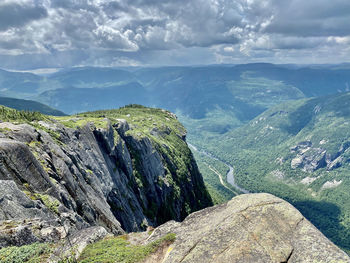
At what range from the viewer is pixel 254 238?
20016 mm

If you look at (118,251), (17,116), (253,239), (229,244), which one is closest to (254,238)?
(253,239)

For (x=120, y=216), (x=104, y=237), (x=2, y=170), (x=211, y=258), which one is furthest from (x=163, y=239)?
(x=120, y=216)

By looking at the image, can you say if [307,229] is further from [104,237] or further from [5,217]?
[5,217]

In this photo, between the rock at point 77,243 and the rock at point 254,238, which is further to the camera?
the rock at point 77,243

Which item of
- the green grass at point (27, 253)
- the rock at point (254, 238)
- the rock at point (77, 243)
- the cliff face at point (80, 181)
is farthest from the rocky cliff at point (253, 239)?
the cliff face at point (80, 181)

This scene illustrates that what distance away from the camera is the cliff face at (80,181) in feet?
81.6

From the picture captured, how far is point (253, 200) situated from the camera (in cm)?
2422

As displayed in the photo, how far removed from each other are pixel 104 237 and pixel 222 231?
13208 millimetres

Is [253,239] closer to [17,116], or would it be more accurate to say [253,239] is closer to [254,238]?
[254,238]

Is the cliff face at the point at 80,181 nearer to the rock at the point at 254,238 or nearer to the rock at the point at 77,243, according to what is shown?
the rock at the point at 77,243

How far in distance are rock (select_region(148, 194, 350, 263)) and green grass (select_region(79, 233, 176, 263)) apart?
1316 mm

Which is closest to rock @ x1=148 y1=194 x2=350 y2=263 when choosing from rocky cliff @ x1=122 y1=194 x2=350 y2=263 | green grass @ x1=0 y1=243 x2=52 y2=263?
rocky cliff @ x1=122 y1=194 x2=350 y2=263

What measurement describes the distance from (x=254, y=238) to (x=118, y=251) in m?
11.5

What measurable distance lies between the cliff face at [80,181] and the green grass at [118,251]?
3988mm
